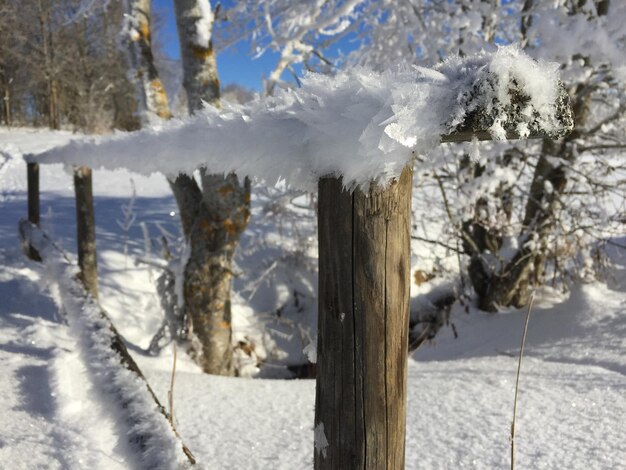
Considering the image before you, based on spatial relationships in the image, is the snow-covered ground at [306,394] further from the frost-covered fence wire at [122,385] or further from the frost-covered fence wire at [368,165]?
the frost-covered fence wire at [368,165]

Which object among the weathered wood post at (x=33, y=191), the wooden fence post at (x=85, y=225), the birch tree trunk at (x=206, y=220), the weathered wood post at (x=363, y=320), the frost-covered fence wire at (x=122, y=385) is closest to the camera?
the weathered wood post at (x=363, y=320)

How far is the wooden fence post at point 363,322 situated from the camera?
79cm

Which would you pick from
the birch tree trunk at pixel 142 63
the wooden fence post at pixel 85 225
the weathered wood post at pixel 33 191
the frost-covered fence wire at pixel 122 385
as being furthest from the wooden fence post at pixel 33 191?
the frost-covered fence wire at pixel 122 385

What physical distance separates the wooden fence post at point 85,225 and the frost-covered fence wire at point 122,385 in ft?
3.06

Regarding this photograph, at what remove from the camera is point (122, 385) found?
5.35 feet

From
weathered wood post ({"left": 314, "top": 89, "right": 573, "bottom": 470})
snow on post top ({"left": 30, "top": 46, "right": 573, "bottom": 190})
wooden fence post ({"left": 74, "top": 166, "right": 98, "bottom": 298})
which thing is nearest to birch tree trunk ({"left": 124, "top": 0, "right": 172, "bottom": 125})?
wooden fence post ({"left": 74, "top": 166, "right": 98, "bottom": 298})

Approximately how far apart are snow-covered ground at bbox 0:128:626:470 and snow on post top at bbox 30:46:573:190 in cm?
106

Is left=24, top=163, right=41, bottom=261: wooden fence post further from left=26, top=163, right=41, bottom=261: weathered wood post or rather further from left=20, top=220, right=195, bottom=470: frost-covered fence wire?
left=20, top=220, right=195, bottom=470: frost-covered fence wire

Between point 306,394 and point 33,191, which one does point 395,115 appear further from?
point 33,191

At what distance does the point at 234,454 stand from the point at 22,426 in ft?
2.48

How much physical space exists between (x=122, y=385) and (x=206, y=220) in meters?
2.01

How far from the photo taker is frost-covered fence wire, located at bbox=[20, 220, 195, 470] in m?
1.24

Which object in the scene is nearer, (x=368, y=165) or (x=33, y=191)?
(x=368, y=165)

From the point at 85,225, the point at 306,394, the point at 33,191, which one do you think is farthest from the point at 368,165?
the point at 33,191
